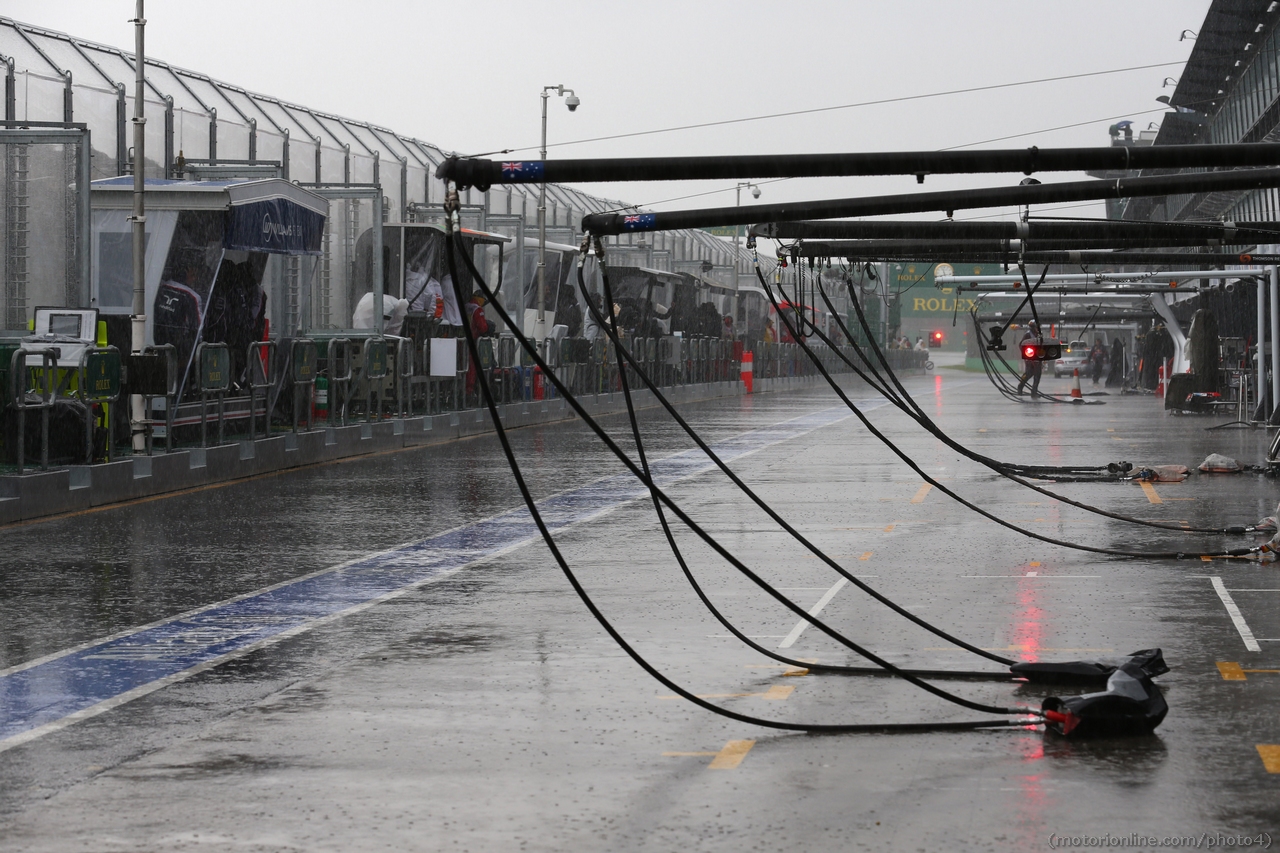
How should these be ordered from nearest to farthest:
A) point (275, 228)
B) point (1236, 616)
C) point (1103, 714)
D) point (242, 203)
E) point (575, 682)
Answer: point (1103, 714), point (575, 682), point (1236, 616), point (242, 203), point (275, 228)

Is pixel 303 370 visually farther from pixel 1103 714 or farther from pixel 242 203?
pixel 1103 714

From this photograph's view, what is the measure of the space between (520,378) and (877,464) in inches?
505

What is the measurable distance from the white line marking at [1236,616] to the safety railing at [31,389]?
10796 millimetres

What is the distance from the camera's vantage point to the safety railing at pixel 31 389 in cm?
1717

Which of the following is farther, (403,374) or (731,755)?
(403,374)

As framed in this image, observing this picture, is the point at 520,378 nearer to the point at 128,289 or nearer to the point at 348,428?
the point at 348,428

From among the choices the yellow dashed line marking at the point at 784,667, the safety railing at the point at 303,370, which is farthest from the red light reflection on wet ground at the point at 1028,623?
the safety railing at the point at 303,370

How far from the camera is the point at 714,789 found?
685 cm

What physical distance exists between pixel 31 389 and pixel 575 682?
1084 centimetres

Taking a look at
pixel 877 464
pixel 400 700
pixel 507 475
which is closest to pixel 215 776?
pixel 400 700

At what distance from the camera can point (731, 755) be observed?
7.43m

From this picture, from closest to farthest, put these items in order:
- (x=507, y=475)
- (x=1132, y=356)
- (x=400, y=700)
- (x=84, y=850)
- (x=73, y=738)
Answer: (x=84, y=850) → (x=73, y=738) → (x=400, y=700) → (x=507, y=475) → (x=1132, y=356)

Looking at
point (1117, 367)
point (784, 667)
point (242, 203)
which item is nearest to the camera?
point (784, 667)

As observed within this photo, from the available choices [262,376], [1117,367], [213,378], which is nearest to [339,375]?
[262,376]
